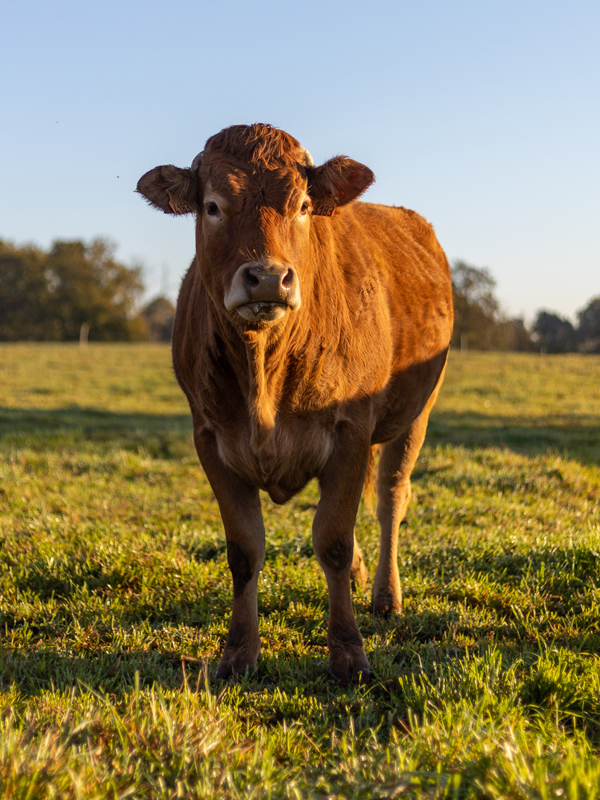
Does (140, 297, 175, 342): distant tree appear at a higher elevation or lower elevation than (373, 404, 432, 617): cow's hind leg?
higher

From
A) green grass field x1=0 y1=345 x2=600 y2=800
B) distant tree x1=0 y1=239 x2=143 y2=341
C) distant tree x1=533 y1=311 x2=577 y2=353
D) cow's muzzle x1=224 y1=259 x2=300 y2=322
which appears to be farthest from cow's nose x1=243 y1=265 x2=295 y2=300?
distant tree x1=533 y1=311 x2=577 y2=353

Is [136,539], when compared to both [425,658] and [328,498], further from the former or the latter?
[425,658]

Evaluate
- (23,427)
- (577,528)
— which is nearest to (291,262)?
(577,528)

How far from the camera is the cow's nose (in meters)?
2.64

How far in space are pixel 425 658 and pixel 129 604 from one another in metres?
1.65

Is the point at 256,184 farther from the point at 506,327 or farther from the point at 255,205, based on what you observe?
the point at 506,327

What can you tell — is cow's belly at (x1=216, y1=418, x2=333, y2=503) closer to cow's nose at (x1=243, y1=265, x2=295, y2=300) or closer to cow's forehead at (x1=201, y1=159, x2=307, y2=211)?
cow's nose at (x1=243, y1=265, x2=295, y2=300)

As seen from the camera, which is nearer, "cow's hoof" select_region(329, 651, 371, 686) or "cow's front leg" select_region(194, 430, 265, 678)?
"cow's hoof" select_region(329, 651, 371, 686)

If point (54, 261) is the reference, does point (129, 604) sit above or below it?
below

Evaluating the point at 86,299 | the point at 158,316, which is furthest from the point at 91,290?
the point at 158,316

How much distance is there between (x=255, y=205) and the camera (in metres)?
2.96

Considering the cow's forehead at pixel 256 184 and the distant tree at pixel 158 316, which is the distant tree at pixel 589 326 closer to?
the distant tree at pixel 158 316

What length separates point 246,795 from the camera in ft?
6.00

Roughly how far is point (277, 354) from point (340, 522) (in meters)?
0.88
